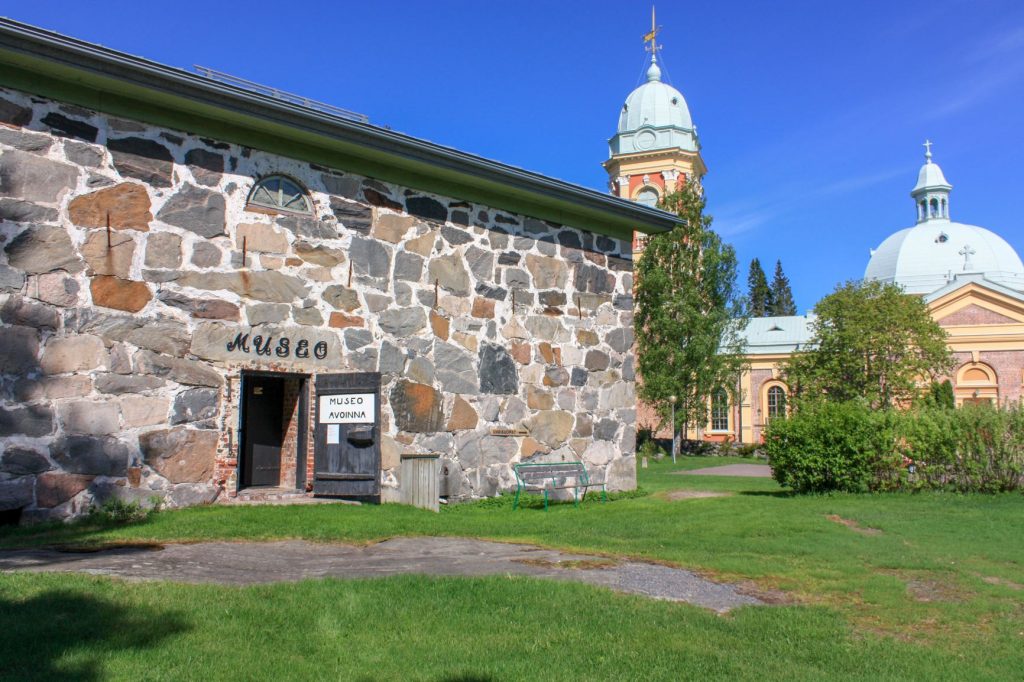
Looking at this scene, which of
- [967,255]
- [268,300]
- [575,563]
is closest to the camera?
[575,563]

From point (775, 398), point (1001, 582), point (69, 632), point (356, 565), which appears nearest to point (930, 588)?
point (1001, 582)

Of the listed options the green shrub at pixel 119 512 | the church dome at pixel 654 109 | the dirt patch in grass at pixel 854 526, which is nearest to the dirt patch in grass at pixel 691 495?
the dirt patch in grass at pixel 854 526

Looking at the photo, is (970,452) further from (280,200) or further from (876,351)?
(876,351)

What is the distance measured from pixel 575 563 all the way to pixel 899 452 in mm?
9280

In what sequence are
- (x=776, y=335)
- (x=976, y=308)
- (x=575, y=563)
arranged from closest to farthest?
(x=575, y=563) < (x=976, y=308) < (x=776, y=335)

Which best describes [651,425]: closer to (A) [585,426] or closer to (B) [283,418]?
(A) [585,426]

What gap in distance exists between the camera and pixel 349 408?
1075 centimetres

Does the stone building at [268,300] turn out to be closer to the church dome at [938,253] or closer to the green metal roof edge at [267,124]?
the green metal roof edge at [267,124]

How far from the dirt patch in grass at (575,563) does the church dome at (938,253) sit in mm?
55153

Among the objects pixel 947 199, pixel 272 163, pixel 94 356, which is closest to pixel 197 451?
pixel 94 356

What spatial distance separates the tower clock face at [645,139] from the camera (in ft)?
157

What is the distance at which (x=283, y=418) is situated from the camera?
1231 cm

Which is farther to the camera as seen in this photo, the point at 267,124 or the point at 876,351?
the point at 876,351

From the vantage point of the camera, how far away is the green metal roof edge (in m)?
8.81
